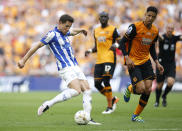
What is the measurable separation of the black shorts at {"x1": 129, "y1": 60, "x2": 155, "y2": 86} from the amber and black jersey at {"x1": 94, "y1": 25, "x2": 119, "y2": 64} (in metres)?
2.85

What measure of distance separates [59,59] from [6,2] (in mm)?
22029

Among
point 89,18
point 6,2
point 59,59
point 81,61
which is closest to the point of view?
point 59,59

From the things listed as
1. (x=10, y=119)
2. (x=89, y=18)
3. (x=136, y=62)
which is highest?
(x=89, y=18)

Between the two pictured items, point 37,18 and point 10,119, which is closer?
point 10,119

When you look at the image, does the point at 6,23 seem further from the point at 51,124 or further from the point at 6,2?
the point at 51,124

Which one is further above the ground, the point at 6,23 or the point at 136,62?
the point at 6,23

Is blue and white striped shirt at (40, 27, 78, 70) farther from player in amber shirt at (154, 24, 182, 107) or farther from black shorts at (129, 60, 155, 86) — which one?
player in amber shirt at (154, 24, 182, 107)

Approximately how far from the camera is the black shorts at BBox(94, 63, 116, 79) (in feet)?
40.8

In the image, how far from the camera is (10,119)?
9.97m

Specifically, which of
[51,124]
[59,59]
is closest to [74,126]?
[51,124]

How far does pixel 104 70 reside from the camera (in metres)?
12.5

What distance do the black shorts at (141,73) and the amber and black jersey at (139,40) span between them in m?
0.11

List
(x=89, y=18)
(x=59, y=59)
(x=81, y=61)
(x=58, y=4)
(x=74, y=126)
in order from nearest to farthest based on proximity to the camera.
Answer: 1. (x=74, y=126)
2. (x=59, y=59)
3. (x=81, y=61)
4. (x=89, y=18)
5. (x=58, y=4)

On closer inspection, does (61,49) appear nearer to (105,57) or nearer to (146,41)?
(146,41)
